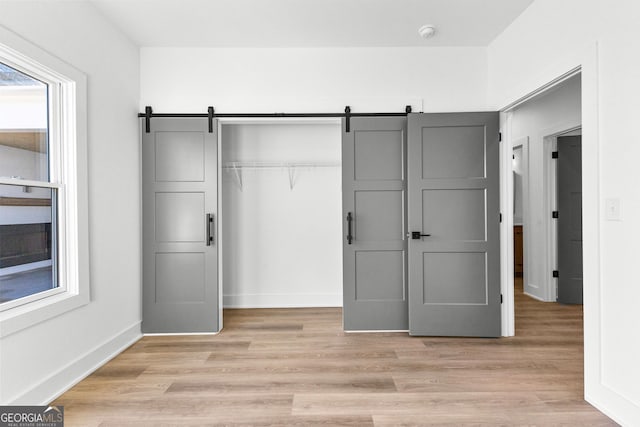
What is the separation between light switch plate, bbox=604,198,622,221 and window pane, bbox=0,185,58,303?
3430 mm

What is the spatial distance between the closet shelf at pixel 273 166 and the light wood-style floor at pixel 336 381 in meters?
1.72

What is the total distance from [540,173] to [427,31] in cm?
270

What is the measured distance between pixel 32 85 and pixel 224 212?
2.20m

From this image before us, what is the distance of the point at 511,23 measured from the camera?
2.98 meters

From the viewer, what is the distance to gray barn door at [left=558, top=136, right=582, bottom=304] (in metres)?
4.39

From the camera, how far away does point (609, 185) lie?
1968 millimetres

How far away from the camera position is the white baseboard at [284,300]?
416 centimetres

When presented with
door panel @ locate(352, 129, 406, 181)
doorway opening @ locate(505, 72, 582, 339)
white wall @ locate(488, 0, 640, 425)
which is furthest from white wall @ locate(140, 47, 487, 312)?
doorway opening @ locate(505, 72, 582, 339)

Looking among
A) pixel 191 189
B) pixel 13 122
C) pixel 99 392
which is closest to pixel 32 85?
pixel 13 122

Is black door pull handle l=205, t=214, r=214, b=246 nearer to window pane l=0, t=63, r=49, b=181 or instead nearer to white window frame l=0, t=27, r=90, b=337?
white window frame l=0, t=27, r=90, b=337

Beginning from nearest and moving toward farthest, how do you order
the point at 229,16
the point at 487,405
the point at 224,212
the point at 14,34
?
1. the point at 14,34
2. the point at 487,405
3. the point at 229,16
4. the point at 224,212

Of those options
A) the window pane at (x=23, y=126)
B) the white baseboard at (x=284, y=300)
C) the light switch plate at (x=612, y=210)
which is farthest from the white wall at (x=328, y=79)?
the white baseboard at (x=284, y=300)

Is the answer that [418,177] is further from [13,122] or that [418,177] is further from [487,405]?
[13,122]

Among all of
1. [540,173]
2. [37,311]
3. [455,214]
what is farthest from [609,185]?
[37,311]
